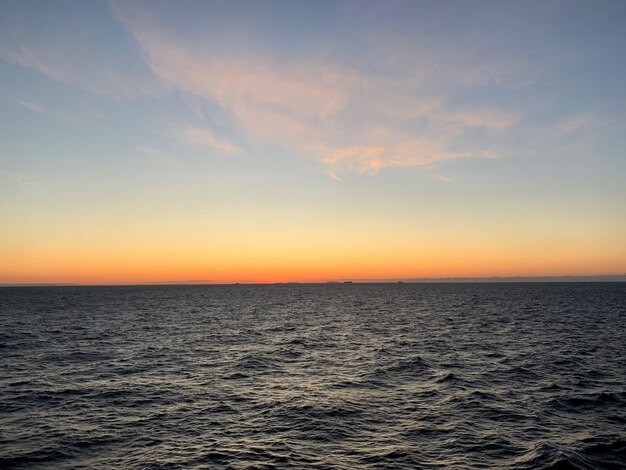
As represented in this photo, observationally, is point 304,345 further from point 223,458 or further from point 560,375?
point 223,458

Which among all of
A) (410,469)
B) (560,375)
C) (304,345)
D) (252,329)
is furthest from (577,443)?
(252,329)

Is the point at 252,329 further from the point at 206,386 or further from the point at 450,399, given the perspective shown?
the point at 450,399

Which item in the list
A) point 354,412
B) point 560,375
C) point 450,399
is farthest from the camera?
point 560,375

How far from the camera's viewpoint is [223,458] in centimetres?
1834

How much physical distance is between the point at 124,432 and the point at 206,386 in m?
9.22

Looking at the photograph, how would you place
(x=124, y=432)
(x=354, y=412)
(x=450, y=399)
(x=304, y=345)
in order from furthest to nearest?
(x=304, y=345), (x=450, y=399), (x=354, y=412), (x=124, y=432)

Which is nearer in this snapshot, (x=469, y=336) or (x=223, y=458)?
(x=223, y=458)

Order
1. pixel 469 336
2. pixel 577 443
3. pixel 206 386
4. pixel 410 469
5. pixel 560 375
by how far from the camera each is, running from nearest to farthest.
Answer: pixel 410 469
pixel 577 443
pixel 206 386
pixel 560 375
pixel 469 336

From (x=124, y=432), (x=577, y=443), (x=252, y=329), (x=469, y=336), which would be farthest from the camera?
(x=252, y=329)

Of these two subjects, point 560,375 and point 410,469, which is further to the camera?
point 560,375

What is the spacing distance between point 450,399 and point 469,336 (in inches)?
1200

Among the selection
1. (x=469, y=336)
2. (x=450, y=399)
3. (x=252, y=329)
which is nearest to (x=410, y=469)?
(x=450, y=399)

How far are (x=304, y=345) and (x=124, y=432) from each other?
29.0 m

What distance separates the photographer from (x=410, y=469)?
17266mm
